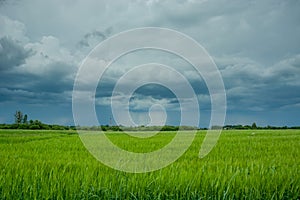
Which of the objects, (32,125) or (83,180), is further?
(32,125)

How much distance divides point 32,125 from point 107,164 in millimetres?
27610

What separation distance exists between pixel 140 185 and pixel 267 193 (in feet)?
4.35

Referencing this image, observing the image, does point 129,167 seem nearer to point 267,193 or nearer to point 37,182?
point 37,182

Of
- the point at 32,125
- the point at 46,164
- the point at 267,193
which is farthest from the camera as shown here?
the point at 32,125

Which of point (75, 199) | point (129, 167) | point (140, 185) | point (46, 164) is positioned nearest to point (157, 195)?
point (140, 185)

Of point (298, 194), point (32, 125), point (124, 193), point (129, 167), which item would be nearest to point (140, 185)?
point (124, 193)

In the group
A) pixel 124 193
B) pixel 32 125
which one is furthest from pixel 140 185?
pixel 32 125

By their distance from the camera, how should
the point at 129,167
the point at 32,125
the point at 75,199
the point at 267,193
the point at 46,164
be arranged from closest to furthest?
the point at 75,199 < the point at 267,193 < the point at 129,167 < the point at 46,164 < the point at 32,125

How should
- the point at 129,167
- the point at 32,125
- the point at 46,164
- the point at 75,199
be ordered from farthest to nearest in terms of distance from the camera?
the point at 32,125 < the point at 46,164 < the point at 129,167 < the point at 75,199

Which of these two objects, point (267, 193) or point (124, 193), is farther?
point (267, 193)

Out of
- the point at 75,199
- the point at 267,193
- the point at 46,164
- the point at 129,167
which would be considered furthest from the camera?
the point at 46,164

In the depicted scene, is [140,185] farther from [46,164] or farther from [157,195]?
[46,164]

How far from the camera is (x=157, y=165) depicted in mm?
4691

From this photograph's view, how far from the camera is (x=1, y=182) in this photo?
354 centimetres
